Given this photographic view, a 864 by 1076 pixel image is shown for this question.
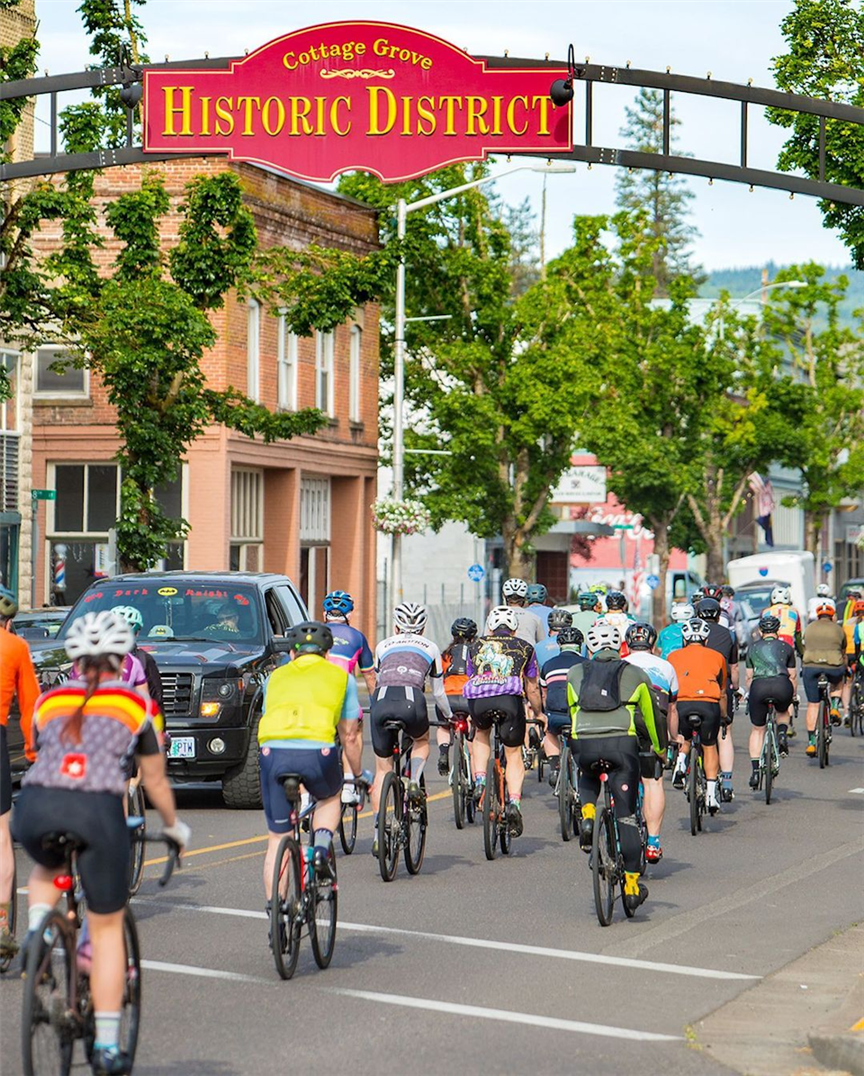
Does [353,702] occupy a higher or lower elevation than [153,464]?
lower

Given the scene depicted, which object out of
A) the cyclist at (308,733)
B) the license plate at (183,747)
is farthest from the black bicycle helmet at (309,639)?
the license plate at (183,747)

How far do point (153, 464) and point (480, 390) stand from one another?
2093 centimetres

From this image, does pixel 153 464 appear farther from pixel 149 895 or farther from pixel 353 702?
pixel 353 702

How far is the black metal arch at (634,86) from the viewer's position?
14688mm

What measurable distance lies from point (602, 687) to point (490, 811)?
297 cm

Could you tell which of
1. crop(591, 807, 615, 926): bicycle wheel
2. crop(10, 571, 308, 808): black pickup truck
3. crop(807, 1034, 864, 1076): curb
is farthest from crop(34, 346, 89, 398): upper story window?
crop(807, 1034, 864, 1076): curb

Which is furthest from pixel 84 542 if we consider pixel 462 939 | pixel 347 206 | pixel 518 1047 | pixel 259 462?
pixel 518 1047

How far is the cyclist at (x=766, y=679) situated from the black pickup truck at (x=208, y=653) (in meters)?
4.35

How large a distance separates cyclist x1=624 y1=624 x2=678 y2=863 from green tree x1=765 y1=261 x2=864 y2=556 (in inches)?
2006

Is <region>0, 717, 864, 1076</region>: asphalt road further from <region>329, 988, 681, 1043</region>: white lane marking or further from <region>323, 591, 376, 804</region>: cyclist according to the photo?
<region>323, 591, 376, 804</region>: cyclist

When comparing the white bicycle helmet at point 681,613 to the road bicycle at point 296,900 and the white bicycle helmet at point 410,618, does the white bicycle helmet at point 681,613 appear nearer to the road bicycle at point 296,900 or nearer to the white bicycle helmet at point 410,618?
the white bicycle helmet at point 410,618

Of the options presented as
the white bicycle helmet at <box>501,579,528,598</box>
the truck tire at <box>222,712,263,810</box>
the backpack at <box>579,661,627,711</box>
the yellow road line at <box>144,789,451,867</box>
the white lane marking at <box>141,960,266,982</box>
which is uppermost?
the white bicycle helmet at <box>501,579,528,598</box>

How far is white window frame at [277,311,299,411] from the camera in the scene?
40.5 metres

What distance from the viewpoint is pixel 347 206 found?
145ft
